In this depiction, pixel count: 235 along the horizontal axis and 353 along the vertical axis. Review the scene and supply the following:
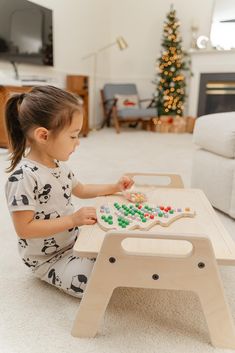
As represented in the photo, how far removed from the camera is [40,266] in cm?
101

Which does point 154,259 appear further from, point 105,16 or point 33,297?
point 105,16

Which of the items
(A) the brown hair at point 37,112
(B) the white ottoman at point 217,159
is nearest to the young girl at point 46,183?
(A) the brown hair at point 37,112

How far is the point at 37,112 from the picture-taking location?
2.83 feet

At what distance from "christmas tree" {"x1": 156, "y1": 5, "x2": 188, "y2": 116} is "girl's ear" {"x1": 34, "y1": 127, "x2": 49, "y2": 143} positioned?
4.26 meters

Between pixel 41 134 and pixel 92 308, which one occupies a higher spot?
pixel 41 134

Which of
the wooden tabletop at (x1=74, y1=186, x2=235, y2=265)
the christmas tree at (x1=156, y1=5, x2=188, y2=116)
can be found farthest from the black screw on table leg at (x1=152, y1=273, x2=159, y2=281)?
the christmas tree at (x1=156, y1=5, x2=188, y2=116)

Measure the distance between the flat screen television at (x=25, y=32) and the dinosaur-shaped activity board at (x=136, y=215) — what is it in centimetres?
267

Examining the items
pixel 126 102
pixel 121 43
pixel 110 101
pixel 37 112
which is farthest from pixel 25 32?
pixel 37 112

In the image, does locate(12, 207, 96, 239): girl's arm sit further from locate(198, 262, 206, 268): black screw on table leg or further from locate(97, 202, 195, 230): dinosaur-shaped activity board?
locate(198, 262, 206, 268): black screw on table leg

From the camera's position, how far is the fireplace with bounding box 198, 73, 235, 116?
4.77 meters

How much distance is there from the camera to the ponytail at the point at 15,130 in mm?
894

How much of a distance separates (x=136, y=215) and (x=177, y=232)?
0.47 ft

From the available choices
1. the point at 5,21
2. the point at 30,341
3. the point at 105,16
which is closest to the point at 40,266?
the point at 30,341

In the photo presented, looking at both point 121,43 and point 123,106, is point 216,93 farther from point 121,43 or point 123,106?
point 121,43
